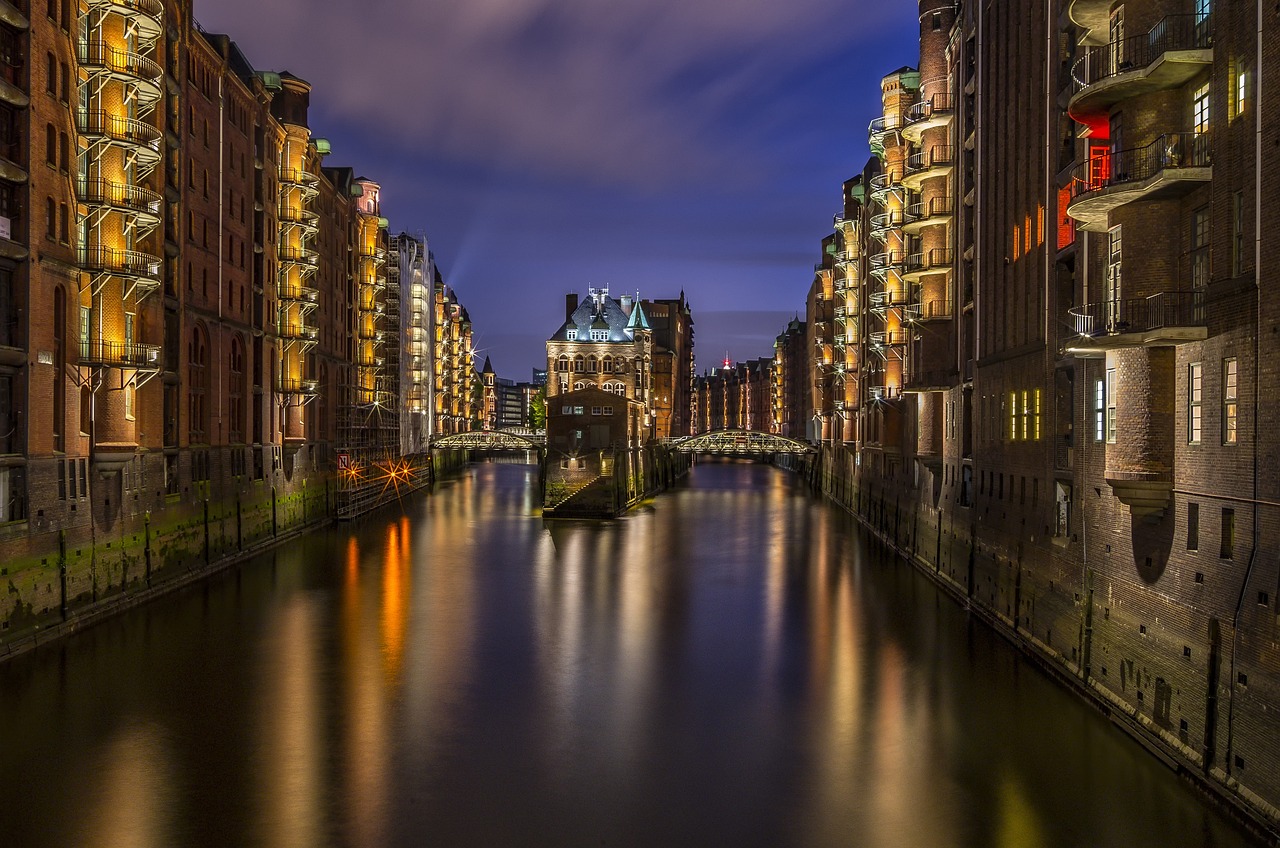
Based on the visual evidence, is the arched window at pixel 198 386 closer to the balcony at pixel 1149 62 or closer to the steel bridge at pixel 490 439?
the balcony at pixel 1149 62

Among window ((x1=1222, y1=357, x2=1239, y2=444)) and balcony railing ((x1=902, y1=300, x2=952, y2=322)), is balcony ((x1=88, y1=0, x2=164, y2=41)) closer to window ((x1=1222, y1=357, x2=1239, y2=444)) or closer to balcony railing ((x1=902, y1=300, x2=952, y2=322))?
balcony railing ((x1=902, y1=300, x2=952, y2=322))

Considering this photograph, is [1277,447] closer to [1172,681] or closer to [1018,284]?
[1172,681]

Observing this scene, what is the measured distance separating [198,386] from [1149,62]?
1364 inches

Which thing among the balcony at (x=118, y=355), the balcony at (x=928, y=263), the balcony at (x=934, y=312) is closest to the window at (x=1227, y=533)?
the balcony at (x=934, y=312)

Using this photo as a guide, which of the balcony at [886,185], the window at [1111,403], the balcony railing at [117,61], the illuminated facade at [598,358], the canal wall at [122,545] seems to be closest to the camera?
the window at [1111,403]

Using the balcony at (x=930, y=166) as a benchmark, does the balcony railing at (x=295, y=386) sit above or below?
below

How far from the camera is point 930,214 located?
142ft

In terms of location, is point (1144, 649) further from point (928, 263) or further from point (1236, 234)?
point (928, 263)

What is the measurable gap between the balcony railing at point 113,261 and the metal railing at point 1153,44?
24880mm

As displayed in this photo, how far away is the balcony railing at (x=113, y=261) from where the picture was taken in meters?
29.9

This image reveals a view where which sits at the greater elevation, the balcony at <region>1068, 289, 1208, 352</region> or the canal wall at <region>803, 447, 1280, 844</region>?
the balcony at <region>1068, 289, 1208, 352</region>

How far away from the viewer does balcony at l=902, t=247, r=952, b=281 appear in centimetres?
4269

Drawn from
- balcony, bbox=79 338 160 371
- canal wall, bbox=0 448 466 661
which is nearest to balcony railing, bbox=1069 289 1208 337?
canal wall, bbox=0 448 466 661

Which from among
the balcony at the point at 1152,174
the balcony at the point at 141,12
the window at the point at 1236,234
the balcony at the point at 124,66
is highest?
the balcony at the point at 141,12
